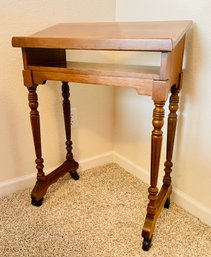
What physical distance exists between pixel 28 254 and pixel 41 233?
0.11 metres

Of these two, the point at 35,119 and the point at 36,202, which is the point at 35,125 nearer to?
the point at 35,119

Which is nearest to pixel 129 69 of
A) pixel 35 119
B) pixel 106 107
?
pixel 35 119

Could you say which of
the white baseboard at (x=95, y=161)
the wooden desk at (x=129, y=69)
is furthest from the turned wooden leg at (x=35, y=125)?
the white baseboard at (x=95, y=161)

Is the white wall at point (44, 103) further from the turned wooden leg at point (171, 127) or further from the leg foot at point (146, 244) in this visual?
the leg foot at point (146, 244)

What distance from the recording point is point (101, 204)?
1.16 meters

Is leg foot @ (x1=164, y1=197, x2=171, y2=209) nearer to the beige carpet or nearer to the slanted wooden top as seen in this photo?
the beige carpet

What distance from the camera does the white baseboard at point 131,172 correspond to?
105 centimetres

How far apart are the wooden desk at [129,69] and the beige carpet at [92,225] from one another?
7cm

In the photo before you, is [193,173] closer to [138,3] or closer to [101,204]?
[101,204]

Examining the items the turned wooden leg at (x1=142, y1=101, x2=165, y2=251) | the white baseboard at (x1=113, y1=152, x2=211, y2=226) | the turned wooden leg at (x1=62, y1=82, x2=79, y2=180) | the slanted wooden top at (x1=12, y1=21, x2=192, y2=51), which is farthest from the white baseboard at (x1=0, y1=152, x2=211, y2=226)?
the slanted wooden top at (x1=12, y1=21, x2=192, y2=51)

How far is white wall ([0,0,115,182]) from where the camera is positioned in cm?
107

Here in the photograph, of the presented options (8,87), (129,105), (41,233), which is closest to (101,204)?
(41,233)

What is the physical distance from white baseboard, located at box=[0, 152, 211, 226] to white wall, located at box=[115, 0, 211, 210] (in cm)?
2

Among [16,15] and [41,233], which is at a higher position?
[16,15]
